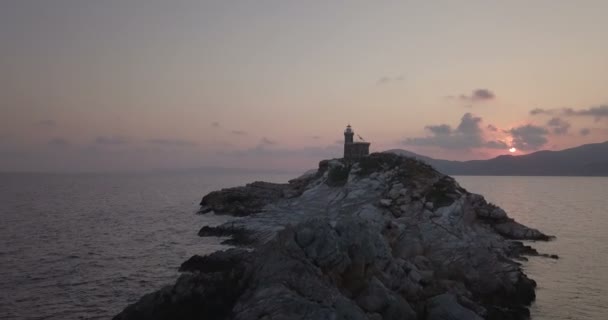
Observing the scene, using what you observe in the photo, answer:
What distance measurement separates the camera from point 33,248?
5394 cm

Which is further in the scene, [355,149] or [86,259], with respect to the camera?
[355,149]

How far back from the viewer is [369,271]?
30.2 meters

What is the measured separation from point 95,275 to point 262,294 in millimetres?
24486

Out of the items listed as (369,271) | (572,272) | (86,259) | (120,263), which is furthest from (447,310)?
(86,259)

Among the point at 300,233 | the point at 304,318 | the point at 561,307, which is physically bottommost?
the point at 561,307

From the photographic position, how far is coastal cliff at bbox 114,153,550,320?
25547mm

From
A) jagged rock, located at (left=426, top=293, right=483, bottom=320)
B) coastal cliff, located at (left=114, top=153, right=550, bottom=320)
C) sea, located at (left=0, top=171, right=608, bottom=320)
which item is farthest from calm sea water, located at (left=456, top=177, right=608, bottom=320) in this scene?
jagged rock, located at (left=426, top=293, right=483, bottom=320)

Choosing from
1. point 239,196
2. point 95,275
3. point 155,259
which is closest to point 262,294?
point 95,275

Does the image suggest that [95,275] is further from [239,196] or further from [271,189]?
[271,189]

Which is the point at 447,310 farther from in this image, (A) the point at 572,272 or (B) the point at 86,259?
(B) the point at 86,259

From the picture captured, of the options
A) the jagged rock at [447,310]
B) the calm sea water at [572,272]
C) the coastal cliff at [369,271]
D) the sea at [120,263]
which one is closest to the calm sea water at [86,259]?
the sea at [120,263]

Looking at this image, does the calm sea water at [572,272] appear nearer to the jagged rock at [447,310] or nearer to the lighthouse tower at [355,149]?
the jagged rock at [447,310]

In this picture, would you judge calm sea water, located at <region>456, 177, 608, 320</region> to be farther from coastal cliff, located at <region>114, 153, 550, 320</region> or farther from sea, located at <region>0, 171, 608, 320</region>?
coastal cliff, located at <region>114, 153, 550, 320</region>

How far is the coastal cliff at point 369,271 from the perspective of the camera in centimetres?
2555
